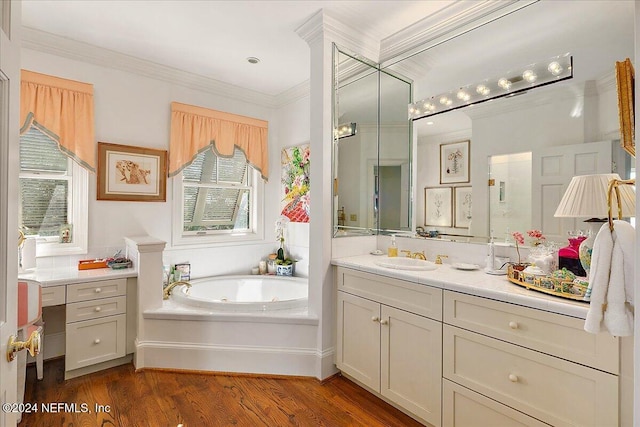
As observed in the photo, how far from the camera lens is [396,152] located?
2.82m

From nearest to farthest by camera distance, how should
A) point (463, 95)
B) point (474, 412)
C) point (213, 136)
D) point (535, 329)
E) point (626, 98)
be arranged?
1. point (626, 98)
2. point (535, 329)
3. point (474, 412)
4. point (463, 95)
5. point (213, 136)

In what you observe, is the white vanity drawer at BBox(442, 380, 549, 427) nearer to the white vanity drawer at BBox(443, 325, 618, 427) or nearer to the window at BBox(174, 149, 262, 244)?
the white vanity drawer at BBox(443, 325, 618, 427)

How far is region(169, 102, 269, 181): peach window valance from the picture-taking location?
327 centimetres

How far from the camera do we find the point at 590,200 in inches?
57.3

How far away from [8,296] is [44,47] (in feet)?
9.27

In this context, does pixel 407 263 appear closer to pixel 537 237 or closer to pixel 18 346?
pixel 537 237

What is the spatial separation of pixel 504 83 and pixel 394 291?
1526 millimetres

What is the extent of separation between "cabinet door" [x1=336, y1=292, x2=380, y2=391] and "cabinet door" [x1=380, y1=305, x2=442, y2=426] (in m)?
0.06

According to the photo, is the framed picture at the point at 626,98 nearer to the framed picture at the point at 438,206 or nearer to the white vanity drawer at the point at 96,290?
the framed picture at the point at 438,206

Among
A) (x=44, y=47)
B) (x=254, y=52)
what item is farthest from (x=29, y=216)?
(x=254, y=52)

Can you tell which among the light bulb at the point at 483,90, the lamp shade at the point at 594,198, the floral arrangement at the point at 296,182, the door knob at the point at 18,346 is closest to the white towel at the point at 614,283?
the lamp shade at the point at 594,198

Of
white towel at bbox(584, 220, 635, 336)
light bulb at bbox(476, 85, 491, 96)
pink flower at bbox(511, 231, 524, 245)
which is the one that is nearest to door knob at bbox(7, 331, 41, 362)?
white towel at bbox(584, 220, 635, 336)

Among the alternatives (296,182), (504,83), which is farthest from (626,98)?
(296,182)

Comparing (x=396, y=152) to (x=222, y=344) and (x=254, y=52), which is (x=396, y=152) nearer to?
(x=254, y=52)
